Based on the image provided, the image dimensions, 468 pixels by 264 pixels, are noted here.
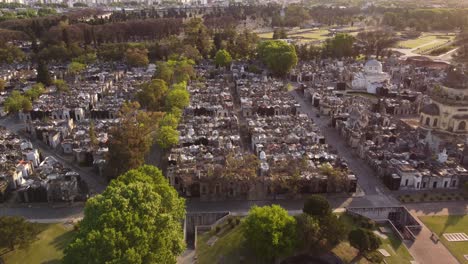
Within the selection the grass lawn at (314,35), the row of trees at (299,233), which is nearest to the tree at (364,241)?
the row of trees at (299,233)

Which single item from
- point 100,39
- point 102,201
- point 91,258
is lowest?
point 91,258

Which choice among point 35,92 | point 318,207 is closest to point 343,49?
point 35,92

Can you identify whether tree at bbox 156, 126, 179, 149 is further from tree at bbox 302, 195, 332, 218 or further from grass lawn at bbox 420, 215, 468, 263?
grass lawn at bbox 420, 215, 468, 263

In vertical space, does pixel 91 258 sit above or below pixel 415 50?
below

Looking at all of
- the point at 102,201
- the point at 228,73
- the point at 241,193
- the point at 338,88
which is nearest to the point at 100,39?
the point at 228,73

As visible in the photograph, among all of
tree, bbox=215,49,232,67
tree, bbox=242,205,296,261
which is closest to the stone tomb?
tree, bbox=242,205,296,261

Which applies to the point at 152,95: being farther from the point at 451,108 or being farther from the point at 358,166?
the point at 451,108

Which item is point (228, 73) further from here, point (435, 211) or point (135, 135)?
point (435, 211)
